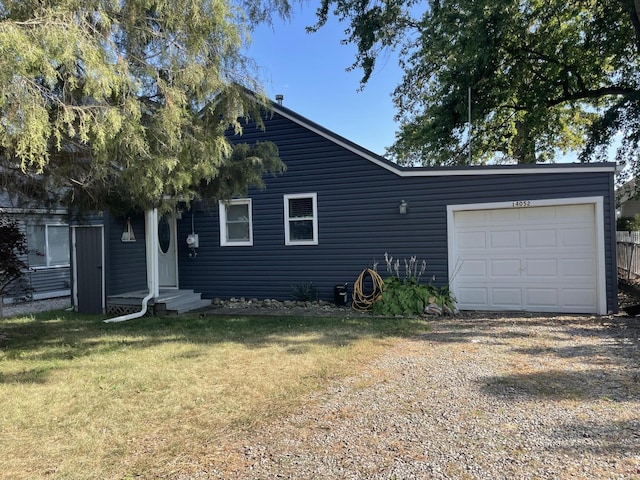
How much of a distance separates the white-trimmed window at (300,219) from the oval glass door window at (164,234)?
10.7 ft

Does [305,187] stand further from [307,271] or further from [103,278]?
[103,278]

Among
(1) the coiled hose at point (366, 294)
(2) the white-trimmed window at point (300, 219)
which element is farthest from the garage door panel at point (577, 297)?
(2) the white-trimmed window at point (300, 219)

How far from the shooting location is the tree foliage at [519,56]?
1170cm

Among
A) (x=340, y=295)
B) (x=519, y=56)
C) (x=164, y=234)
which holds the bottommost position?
(x=340, y=295)

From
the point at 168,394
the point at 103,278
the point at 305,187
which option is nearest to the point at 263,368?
the point at 168,394

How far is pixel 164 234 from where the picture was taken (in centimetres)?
1097

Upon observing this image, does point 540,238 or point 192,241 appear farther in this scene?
point 192,241

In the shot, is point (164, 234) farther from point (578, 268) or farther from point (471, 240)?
point (578, 268)

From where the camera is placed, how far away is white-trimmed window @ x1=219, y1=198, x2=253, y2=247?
10.7 m

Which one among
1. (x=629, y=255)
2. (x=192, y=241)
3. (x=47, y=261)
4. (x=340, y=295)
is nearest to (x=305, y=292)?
(x=340, y=295)

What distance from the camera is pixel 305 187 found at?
1004cm

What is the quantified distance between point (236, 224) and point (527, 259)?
679 cm

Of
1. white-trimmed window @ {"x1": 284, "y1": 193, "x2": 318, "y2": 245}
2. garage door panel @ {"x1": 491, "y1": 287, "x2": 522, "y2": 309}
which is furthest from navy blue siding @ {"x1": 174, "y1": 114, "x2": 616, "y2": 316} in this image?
garage door panel @ {"x1": 491, "y1": 287, "x2": 522, "y2": 309}

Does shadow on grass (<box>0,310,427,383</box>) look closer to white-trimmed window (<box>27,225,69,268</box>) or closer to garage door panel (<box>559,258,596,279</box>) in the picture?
garage door panel (<box>559,258,596,279</box>)
